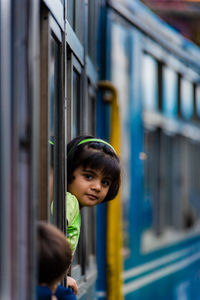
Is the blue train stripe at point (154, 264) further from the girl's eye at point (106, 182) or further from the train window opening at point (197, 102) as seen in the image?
the girl's eye at point (106, 182)

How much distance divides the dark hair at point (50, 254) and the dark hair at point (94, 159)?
69cm

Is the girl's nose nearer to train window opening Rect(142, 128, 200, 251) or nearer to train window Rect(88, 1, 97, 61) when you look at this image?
train window Rect(88, 1, 97, 61)

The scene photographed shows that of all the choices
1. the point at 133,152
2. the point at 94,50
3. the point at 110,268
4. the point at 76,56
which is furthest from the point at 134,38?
the point at 76,56

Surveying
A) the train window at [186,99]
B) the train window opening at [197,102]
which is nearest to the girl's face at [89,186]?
the train window at [186,99]

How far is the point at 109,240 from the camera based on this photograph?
466 centimetres

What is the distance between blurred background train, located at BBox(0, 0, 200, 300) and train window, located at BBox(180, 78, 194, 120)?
24 millimetres

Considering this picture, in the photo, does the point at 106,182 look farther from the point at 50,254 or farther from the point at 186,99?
the point at 186,99

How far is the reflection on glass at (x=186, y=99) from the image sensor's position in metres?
8.20

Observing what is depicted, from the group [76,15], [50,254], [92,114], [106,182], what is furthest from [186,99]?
[50,254]

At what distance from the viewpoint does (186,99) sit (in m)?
8.39

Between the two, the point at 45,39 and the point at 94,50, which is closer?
the point at 45,39

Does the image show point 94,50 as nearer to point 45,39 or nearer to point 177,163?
point 45,39

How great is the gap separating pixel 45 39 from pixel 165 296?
159 inches

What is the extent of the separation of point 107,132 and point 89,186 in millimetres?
2387
